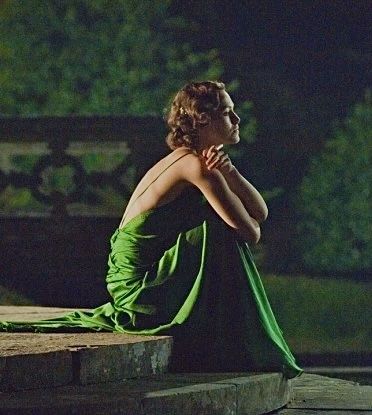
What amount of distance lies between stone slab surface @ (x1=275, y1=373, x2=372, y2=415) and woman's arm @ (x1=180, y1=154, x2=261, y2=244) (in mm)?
683

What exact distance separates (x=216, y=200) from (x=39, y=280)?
6.11 meters

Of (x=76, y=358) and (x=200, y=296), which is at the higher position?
(x=200, y=296)

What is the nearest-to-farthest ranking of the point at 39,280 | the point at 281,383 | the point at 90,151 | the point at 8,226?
the point at 281,383 → the point at 39,280 → the point at 8,226 → the point at 90,151

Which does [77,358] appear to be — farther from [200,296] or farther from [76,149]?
[76,149]

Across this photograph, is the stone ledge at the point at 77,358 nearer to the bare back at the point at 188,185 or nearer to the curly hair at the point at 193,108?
the bare back at the point at 188,185

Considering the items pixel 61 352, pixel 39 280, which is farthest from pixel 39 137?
pixel 61 352

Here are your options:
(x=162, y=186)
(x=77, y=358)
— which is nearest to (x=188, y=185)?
(x=162, y=186)

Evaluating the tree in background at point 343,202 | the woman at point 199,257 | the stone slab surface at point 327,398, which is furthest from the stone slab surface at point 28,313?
the tree in background at point 343,202

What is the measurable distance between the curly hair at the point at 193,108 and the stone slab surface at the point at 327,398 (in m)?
1.10

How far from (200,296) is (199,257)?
158mm

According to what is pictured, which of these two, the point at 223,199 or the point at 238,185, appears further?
the point at 238,185

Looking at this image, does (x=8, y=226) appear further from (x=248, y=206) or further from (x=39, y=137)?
(x=248, y=206)

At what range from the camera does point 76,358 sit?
5.54 meters

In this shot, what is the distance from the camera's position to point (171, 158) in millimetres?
6305
